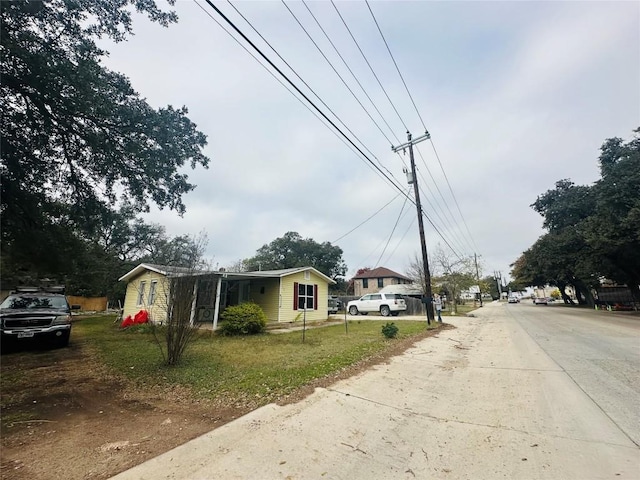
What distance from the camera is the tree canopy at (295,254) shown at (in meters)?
47.5

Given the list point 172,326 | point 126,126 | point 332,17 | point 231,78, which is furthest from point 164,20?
point 172,326

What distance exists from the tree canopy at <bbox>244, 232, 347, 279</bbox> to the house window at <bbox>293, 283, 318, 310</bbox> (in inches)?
1141

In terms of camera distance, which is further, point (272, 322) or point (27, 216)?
point (272, 322)

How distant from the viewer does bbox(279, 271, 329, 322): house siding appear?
1570cm

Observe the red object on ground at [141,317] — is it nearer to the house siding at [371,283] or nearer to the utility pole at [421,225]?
the utility pole at [421,225]

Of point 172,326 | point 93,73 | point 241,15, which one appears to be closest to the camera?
point 241,15

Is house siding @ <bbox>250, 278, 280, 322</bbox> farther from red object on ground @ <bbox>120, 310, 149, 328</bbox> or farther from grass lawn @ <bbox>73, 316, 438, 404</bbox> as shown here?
red object on ground @ <bbox>120, 310, 149, 328</bbox>

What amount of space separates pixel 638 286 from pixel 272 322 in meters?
30.2

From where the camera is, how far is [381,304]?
22.0 m

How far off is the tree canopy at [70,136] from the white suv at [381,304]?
16957mm

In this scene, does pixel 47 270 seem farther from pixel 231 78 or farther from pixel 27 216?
pixel 231 78

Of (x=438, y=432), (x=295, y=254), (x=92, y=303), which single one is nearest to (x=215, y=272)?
(x=438, y=432)

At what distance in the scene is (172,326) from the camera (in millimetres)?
6629

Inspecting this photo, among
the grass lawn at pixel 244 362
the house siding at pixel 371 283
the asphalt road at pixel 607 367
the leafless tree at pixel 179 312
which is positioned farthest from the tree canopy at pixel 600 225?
the leafless tree at pixel 179 312
